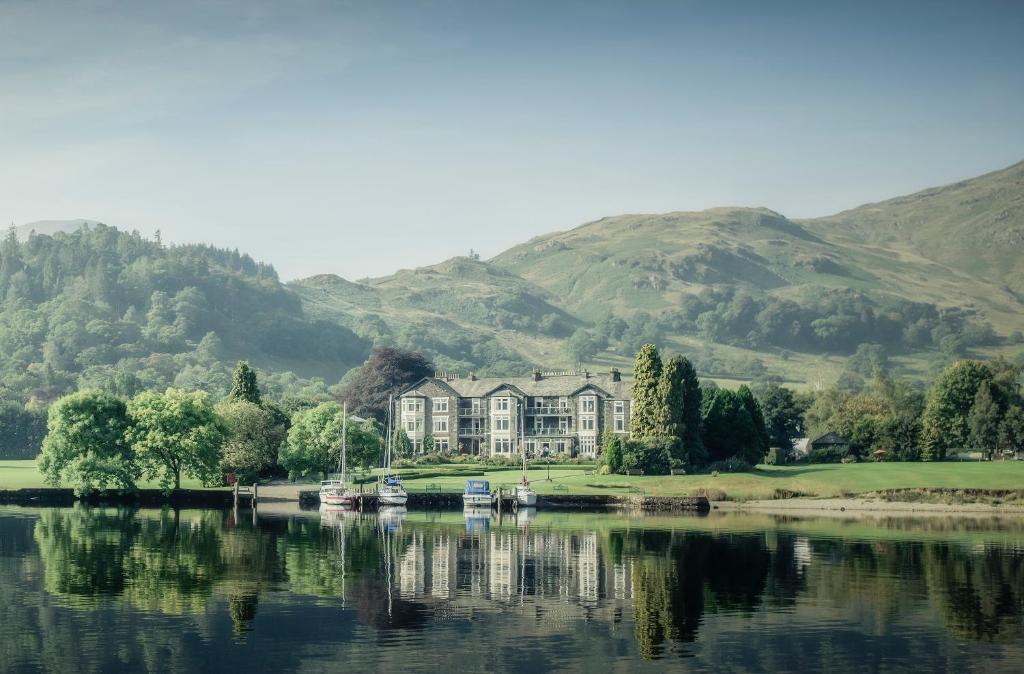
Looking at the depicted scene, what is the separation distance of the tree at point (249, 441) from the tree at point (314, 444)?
209cm

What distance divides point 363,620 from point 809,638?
1797 cm

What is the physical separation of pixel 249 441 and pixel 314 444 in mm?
6612

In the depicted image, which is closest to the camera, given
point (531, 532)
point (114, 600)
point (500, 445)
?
point (114, 600)

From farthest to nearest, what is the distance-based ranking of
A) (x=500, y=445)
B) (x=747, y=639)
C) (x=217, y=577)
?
(x=500, y=445)
(x=217, y=577)
(x=747, y=639)

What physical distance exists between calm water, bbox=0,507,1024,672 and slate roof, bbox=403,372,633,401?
75.9 m

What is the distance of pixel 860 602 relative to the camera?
188ft

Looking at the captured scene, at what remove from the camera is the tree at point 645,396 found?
444ft

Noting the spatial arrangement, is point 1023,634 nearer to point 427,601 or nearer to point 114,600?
point 427,601

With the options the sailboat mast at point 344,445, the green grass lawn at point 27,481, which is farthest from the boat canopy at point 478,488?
the green grass lawn at point 27,481

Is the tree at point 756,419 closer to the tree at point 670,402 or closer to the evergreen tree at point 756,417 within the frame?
the evergreen tree at point 756,417

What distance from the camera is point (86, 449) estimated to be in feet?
387

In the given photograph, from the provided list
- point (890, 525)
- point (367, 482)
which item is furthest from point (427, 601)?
point (367, 482)

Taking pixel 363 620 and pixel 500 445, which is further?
pixel 500 445

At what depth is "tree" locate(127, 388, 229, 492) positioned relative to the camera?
116m
